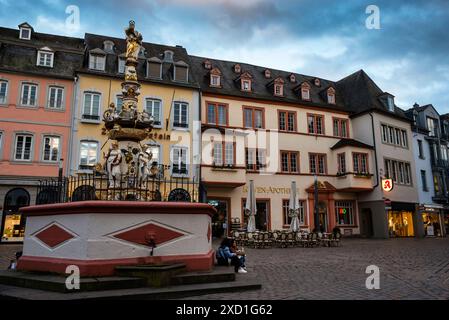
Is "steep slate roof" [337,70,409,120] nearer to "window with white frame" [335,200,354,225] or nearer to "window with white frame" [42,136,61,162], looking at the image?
"window with white frame" [335,200,354,225]

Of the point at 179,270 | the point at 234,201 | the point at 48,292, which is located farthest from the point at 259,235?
the point at 48,292

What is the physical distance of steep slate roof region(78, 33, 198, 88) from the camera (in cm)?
2908

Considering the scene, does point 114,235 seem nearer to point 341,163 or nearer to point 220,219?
point 220,219

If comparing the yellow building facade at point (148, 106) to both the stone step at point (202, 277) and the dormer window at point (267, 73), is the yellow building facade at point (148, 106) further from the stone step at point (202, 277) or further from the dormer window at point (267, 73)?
the stone step at point (202, 277)

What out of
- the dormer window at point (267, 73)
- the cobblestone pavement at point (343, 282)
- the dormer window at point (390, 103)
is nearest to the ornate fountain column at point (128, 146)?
the cobblestone pavement at point (343, 282)

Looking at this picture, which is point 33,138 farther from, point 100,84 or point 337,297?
point 337,297

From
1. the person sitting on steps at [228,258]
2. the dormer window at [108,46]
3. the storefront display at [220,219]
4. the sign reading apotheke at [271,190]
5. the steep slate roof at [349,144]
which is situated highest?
the dormer window at [108,46]

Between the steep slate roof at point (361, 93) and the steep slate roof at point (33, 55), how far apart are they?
24.7 meters

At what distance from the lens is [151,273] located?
766cm

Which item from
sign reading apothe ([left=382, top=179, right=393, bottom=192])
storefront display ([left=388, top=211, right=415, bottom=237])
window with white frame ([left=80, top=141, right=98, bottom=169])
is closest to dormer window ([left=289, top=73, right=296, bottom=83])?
sign reading apothe ([left=382, top=179, right=393, bottom=192])

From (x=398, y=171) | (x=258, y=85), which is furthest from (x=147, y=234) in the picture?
(x=398, y=171)

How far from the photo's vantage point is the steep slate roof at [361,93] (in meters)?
36.5

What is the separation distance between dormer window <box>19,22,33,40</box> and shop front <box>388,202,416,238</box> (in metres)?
33.0
